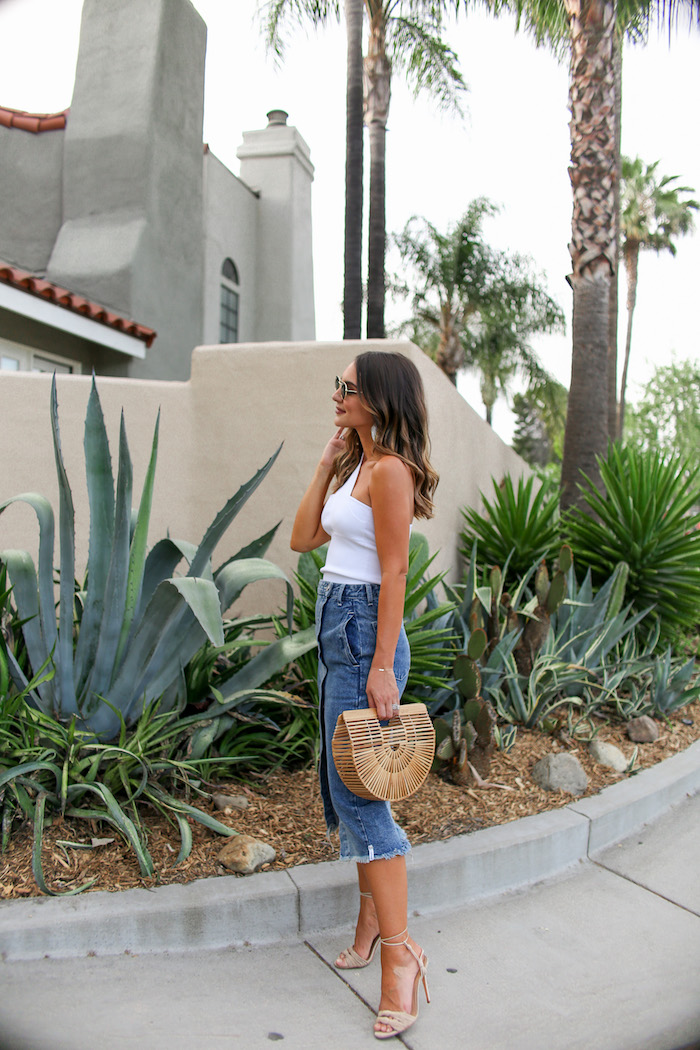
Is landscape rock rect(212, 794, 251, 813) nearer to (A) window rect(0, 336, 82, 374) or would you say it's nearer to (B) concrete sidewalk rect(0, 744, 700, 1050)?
(B) concrete sidewalk rect(0, 744, 700, 1050)

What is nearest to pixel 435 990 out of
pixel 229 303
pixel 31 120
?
pixel 31 120

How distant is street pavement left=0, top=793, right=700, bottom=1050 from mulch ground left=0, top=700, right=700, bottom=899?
0.27 meters

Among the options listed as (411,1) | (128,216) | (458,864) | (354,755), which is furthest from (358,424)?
(411,1)

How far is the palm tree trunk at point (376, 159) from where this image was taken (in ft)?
43.1

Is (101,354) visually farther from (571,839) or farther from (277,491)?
(571,839)

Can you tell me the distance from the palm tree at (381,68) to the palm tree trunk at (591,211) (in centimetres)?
492

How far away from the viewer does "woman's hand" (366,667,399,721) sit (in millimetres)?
2250

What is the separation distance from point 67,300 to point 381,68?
30.0 ft

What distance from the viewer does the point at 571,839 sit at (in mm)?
3379

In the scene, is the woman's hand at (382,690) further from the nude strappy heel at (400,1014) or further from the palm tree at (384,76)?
the palm tree at (384,76)

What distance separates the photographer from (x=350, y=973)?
249cm

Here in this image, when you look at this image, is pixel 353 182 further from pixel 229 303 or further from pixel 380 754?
pixel 380 754

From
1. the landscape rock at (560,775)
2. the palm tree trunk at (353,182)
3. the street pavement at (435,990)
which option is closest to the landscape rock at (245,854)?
the street pavement at (435,990)

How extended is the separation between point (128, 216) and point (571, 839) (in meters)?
9.69
